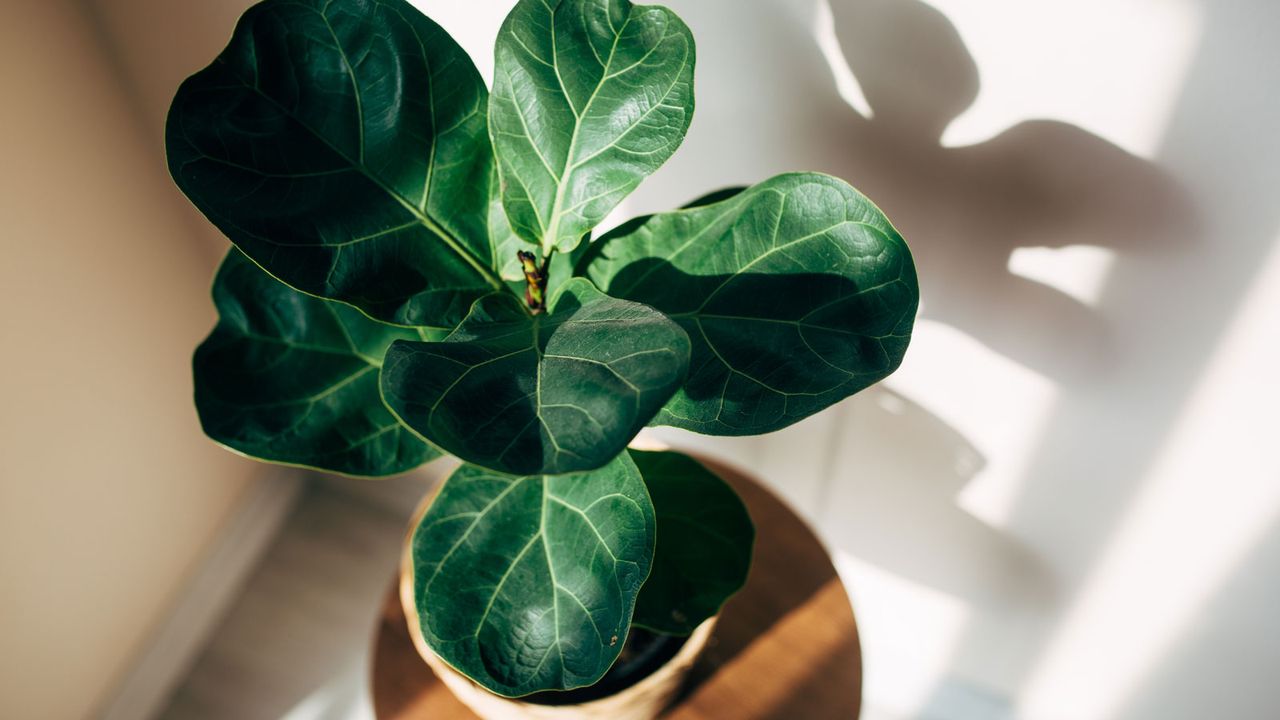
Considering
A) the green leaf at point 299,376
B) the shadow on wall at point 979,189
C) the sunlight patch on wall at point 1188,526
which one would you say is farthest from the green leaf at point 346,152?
the sunlight patch on wall at point 1188,526

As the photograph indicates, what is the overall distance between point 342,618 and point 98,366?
2.45ft

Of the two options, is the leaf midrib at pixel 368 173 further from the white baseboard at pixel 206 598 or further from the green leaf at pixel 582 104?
the white baseboard at pixel 206 598

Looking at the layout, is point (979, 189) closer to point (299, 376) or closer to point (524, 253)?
point (524, 253)

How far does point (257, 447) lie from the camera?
2.85ft

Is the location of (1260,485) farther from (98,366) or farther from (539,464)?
(98,366)

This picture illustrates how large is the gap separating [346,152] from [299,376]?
0.25 meters

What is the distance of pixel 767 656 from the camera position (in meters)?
1.19

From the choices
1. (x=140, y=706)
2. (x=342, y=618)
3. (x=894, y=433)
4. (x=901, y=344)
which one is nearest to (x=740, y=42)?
(x=901, y=344)

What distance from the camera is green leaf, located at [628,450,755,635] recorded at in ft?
3.01

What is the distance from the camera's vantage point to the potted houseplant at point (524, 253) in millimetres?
725

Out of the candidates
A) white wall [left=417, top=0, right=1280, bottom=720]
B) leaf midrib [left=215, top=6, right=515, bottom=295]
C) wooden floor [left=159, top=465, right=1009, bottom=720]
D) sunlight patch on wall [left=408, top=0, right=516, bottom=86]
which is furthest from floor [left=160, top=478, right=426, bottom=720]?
→ leaf midrib [left=215, top=6, right=515, bottom=295]

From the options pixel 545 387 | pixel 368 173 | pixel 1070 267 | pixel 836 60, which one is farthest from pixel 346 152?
pixel 1070 267

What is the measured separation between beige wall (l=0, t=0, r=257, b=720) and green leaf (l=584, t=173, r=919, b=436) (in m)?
0.88

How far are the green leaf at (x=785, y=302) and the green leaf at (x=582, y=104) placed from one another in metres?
0.08
